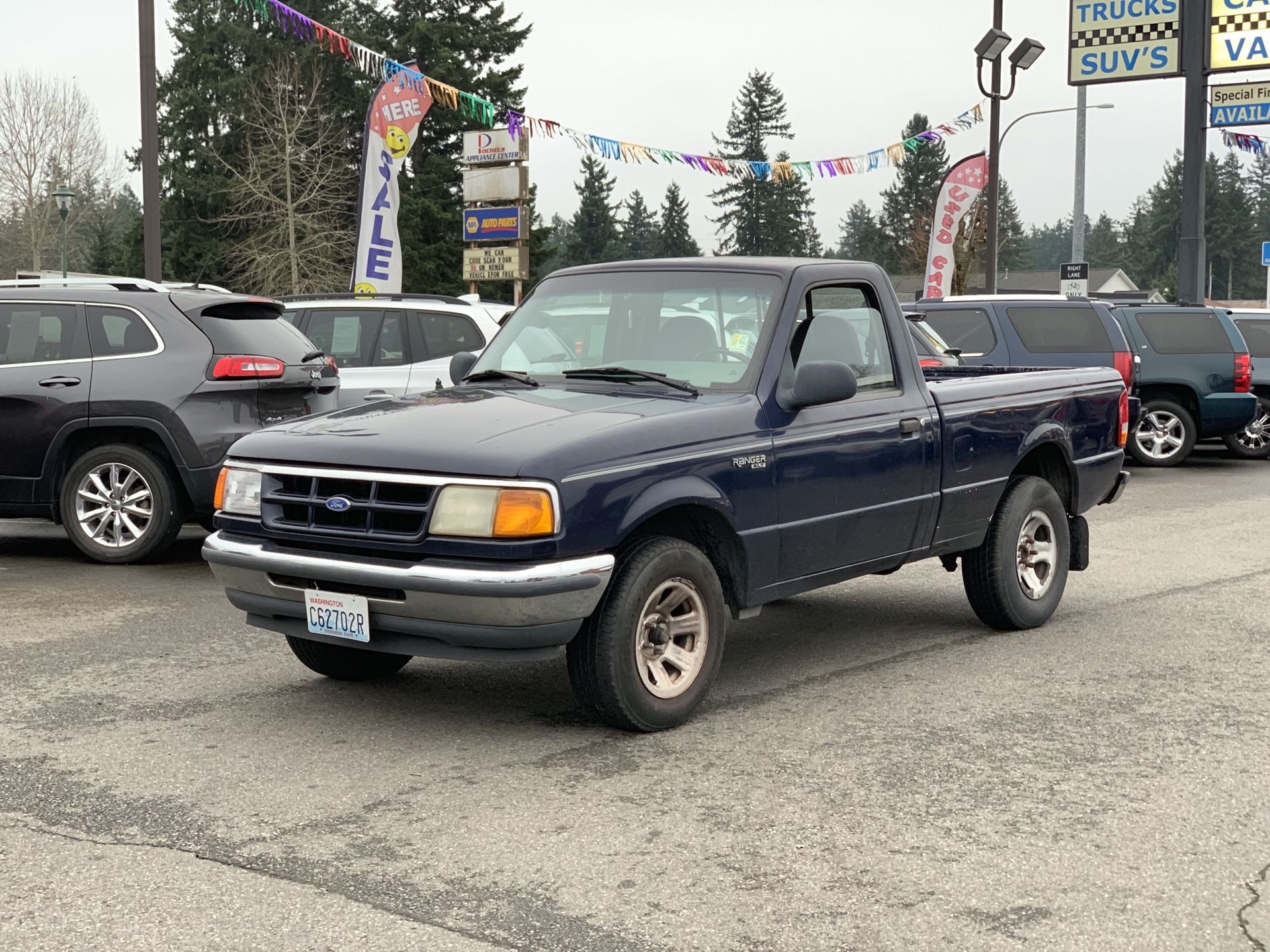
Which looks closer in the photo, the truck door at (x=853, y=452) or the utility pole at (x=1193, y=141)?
the truck door at (x=853, y=452)

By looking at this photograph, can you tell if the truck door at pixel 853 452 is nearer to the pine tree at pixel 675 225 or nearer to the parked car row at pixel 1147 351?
the parked car row at pixel 1147 351

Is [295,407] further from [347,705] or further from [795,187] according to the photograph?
[795,187]

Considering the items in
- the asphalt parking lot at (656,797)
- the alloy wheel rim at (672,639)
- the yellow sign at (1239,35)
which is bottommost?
the asphalt parking lot at (656,797)

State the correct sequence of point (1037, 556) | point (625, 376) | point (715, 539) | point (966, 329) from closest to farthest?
1. point (715, 539)
2. point (625, 376)
3. point (1037, 556)
4. point (966, 329)

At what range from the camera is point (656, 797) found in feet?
15.5

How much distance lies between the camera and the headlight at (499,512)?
4.96m

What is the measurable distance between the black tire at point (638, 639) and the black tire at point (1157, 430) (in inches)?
524

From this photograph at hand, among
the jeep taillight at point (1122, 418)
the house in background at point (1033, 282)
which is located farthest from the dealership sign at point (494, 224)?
the house in background at point (1033, 282)

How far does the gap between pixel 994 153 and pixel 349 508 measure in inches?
972

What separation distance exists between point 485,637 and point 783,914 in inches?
63.8

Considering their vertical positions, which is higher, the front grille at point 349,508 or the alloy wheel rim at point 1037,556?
the front grille at point 349,508

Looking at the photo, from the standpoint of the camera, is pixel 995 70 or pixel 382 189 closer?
pixel 382 189

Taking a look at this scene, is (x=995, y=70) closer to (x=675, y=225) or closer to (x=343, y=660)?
(x=343, y=660)

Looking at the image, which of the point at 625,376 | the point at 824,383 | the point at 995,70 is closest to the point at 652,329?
the point at 625,376
